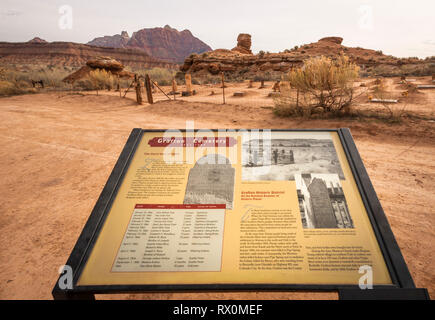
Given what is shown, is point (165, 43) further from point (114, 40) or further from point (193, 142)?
point (193, 142)

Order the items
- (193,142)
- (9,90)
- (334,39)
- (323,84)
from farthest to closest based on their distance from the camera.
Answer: (334,39), (9,90), (323,84), (193,142)

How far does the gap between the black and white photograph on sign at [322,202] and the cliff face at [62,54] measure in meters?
59.5

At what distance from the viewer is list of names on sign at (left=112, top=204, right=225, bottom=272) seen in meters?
1.43

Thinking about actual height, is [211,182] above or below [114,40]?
below

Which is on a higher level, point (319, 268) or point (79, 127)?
point (79, 127)

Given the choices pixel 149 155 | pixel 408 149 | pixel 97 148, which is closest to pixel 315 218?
pixel 149 155

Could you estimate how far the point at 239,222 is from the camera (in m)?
1.59

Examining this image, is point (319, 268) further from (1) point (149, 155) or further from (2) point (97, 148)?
(2) point (97, 148)

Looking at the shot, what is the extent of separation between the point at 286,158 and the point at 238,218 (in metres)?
0.66

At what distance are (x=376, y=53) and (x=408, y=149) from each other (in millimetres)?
40695

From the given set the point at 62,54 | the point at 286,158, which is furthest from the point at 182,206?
the point at 62,54

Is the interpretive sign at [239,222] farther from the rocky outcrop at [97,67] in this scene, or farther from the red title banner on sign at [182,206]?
the rocky outcrop at [97,67]

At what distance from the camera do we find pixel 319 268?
4.47ft

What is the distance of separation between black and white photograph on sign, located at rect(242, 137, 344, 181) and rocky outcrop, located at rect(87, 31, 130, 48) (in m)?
137
